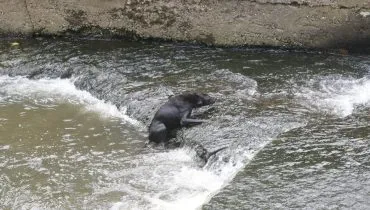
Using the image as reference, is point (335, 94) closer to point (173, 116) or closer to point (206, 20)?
point (173, 116)

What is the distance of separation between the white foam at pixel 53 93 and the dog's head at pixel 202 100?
1.01 metres

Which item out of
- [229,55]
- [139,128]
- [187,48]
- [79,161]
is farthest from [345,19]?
[79,161]

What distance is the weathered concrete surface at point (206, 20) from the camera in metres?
8.27

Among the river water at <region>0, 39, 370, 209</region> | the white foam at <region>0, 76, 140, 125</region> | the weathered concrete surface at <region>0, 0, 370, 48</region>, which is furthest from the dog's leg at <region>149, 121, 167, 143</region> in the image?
the weathered concrete surface at <region>0, 0, 370, 48</region>

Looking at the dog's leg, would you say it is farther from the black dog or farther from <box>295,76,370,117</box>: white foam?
<box>295,76,370,117</box>: white foam

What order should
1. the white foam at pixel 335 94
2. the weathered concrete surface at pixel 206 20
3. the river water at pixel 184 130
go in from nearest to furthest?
the river water at pixel 184 130 < the white foam at pixel 335 94 < the weathered concrete surface at pixel 206 20

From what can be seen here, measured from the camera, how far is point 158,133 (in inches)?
221

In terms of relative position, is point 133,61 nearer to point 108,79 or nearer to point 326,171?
point 108,79

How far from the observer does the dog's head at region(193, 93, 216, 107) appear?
19.8ft

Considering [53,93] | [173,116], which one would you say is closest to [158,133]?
[173,116]

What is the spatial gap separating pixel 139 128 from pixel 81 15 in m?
3.89

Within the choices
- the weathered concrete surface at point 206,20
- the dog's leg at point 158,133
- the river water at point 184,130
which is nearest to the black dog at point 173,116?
the dog's leg at point 158,133

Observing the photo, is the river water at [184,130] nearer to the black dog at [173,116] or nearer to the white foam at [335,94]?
the white foam at [335,94]

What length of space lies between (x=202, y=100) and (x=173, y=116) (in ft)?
1.59
